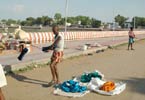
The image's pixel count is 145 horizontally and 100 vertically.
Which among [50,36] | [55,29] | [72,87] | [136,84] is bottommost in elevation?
[50,36]

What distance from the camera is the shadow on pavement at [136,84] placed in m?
9.31

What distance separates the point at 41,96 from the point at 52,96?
252 millimetres

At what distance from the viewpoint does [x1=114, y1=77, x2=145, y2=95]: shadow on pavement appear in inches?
367

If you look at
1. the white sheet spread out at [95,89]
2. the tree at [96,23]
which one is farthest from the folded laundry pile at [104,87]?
the tree at [96,23]

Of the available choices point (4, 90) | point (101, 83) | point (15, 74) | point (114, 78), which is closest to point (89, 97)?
point (101, 83)

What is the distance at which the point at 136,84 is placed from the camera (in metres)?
10.2

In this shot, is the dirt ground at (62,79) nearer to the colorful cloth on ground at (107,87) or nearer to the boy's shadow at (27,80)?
the boy's shadow at (27,80)

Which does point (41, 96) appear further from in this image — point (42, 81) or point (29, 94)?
point (42, 81)

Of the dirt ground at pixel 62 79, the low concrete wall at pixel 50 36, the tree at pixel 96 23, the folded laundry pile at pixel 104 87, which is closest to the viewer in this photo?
the dirt ground at pixel 62 79

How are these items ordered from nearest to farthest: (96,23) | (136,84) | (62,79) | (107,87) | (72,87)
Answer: (72,87)
(107,87)
(136,84)
(62,79)
(96,23)

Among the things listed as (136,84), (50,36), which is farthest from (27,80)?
(50,36)

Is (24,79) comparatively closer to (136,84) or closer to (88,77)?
(88,77)

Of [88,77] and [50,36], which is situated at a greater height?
[88,77]

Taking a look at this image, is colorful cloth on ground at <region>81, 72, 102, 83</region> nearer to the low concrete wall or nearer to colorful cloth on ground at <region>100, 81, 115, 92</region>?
colorful cloth on ground at <region>100, 81, 115, 92</region>
